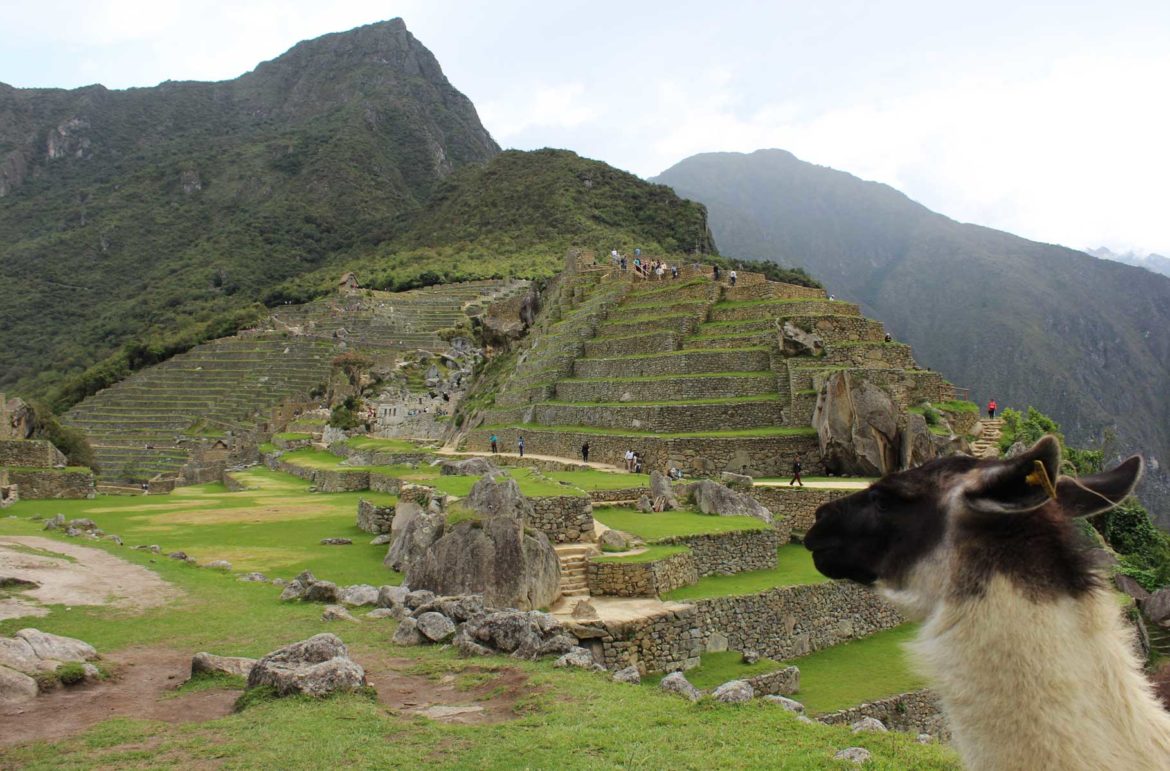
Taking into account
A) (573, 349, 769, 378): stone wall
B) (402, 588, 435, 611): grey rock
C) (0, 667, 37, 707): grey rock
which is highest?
(573, 349, 769, 378): stone wall

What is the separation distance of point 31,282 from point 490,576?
113896 millimetres

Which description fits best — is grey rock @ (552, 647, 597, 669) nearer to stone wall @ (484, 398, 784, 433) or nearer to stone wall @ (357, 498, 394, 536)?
stone wall @ (357, 498, 394, 536)

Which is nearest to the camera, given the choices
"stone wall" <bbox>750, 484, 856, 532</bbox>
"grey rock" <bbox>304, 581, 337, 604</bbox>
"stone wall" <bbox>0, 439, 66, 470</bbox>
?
"grey rock" <bbox>304, 581, 337, 604</bbox>

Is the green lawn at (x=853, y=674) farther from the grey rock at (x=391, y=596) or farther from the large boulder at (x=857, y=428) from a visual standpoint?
the large boulder at (x=857, y=428)

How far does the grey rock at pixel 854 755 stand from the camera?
518cm

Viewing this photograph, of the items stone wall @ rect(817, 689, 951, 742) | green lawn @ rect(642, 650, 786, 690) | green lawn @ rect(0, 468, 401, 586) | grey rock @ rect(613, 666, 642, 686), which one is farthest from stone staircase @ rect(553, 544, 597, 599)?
stone wall @ rect(817, 689, 951, 742)

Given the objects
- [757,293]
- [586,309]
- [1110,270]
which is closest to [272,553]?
[757,293]

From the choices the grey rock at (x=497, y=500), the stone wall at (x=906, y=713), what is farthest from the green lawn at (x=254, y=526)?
the stone wall at (x=906, y=713)

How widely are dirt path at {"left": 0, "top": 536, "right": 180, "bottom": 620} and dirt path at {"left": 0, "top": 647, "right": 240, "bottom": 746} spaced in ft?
9.53

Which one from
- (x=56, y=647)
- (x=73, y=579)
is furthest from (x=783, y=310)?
(x=56, y=647)

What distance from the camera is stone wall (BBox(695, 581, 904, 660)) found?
429 inches

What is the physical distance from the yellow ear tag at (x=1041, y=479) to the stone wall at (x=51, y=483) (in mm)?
Answer: 28893

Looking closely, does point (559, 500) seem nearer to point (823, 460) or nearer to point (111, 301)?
point (823, 460)

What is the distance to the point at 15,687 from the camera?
6199 mm
